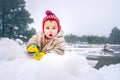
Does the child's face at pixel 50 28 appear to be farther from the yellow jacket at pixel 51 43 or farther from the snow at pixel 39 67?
the snow at pixel 39 67

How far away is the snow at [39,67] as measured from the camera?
0.65 m

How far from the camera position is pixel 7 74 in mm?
669

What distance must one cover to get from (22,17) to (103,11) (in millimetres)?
680

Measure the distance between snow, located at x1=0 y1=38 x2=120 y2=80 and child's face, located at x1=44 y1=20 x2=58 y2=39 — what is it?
0.20m

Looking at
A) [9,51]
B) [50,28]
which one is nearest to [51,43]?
[50,28]

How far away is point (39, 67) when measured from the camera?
662 mm

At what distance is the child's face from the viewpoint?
928 mm

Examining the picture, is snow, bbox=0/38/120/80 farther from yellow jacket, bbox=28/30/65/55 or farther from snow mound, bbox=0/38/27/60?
yellow jacket, bbox=28/30/65/55

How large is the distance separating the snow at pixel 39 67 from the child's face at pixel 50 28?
0.65ft

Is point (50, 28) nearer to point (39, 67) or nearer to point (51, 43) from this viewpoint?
point (51, 43)

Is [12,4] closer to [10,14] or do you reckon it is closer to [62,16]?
[10,14]

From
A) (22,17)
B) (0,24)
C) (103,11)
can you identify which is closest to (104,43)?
(103,11)

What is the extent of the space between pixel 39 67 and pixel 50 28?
0.30 m

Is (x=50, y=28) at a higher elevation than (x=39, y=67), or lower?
higher
